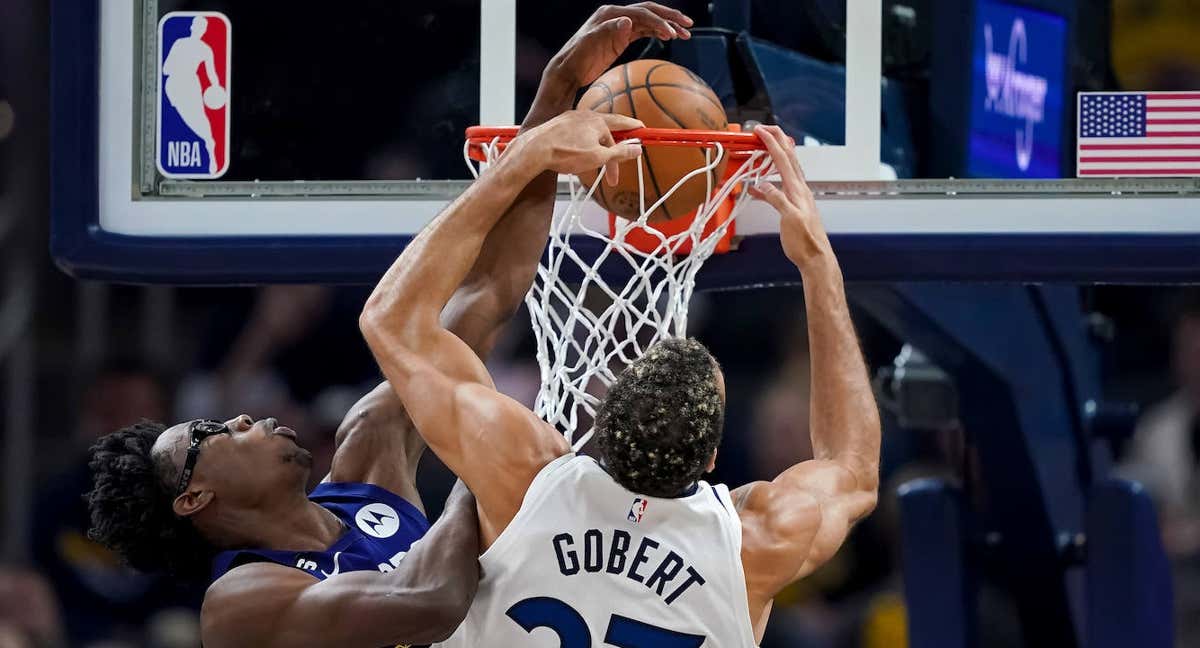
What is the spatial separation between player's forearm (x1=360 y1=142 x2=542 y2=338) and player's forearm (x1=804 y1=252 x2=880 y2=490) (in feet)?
1.73

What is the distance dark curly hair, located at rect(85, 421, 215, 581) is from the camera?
7.79ft

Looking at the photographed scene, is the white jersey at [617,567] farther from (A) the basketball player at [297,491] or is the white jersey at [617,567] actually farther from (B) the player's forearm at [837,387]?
→ (B) the player's forearm at [837,387]

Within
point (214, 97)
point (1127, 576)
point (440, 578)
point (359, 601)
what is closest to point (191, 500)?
point (359, 601)

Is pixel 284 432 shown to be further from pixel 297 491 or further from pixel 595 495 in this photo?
pixel 595 495

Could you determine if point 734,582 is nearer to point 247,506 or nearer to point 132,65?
point 247,506

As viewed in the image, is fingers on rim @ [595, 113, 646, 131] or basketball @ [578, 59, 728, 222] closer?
fingers on rim @ [595, 113, 646, 131]

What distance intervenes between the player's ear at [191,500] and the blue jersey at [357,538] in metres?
0.09

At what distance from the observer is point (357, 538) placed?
2414mm

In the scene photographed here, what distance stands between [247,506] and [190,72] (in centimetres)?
106

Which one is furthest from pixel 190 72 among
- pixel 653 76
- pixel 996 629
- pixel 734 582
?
pixel 996 629

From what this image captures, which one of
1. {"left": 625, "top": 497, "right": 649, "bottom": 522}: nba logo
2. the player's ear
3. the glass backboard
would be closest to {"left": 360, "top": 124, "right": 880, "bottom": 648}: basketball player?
{"left": 625, "top": 497, "right": 649, "bottom": 522}: nba logo

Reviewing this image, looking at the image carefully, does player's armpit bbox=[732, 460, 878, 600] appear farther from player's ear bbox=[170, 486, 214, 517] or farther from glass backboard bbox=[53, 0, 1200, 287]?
player's ear bbox=[170, 486, 214, 517]

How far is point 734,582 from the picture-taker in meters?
2.02

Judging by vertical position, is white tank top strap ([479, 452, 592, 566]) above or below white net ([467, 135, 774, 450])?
below
